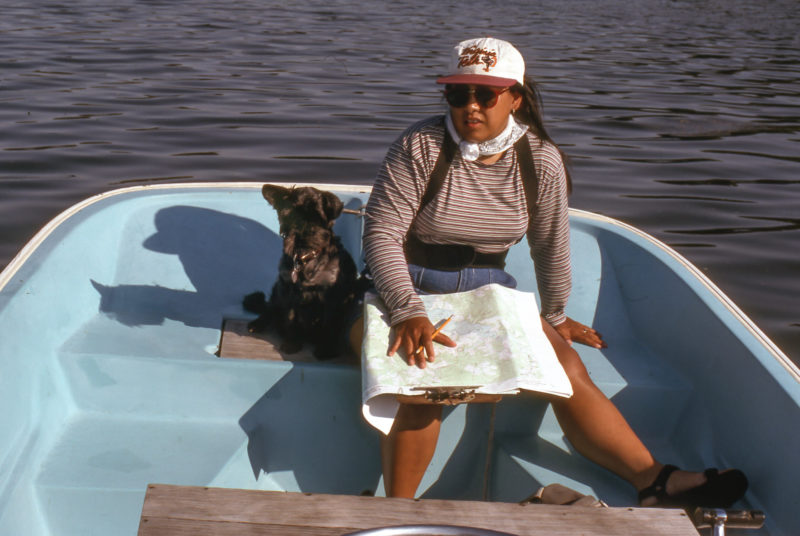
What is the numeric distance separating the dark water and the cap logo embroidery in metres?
3.85

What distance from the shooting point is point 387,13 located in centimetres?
1959

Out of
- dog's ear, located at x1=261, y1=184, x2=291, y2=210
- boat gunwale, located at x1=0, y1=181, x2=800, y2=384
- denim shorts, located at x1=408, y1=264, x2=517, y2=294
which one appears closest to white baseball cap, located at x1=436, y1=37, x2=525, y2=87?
denim shorts, located at x1=408, y1=264, x2=517, y2=294

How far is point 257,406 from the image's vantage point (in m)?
3.45

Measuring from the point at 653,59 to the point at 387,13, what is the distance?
23.8 feet

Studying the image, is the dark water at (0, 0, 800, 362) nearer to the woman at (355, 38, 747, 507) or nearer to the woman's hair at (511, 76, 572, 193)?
the woman at (355, 38, 747, 507)

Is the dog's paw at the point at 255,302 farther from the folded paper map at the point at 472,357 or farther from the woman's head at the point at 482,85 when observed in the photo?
the woman's head at the point at 482,85

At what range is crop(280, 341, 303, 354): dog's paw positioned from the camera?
356 cm

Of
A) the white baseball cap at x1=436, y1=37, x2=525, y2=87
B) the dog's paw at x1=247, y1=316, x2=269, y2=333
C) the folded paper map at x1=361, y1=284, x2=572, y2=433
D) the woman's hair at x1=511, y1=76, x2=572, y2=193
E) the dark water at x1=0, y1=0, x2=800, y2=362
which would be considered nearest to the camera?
the folded paper map at x1=361, y1=284, x2=572, y2=433

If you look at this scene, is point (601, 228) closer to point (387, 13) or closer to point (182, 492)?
point (182, 492)

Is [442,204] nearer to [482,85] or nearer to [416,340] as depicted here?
[482,85]

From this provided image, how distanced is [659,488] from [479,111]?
1573mm

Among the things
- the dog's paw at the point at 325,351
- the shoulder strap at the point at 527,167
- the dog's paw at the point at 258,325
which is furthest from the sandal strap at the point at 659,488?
the dog's paw at the point at 258,325

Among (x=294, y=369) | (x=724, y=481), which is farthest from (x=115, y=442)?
(x=724, y=481)

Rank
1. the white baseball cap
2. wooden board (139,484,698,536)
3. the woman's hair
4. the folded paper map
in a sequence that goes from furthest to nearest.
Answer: the woman's hair → the white baseball cap → the folded paper map → wooden board (139,484,698,536)
